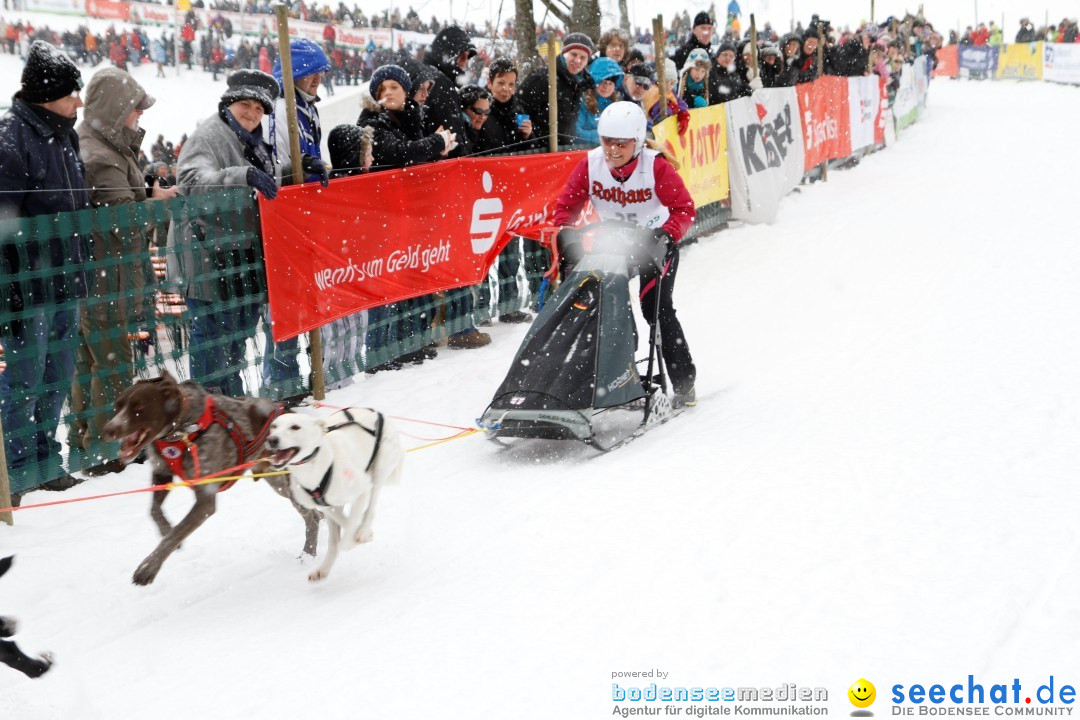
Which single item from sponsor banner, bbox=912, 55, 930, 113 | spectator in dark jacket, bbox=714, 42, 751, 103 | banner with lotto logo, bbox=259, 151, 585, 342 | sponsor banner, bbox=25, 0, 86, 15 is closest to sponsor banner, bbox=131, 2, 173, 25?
sponsor banner, bbox=25, 0, 86, 15

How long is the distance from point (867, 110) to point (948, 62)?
23.3m

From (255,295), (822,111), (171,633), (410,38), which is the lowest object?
(171,633)

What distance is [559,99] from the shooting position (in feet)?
29.7

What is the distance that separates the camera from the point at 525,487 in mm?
4773

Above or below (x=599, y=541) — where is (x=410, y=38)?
above

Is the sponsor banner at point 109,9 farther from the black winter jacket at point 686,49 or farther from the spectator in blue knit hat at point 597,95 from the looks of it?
the spectator in blue knit hat at point 597,95

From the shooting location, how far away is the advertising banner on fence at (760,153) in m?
11.6

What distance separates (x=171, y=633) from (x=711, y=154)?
886 cm

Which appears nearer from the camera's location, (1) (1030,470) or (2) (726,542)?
(2) (726,542)

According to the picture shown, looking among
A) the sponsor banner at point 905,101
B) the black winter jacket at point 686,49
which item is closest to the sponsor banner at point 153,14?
the black winter jacket at point 686,49

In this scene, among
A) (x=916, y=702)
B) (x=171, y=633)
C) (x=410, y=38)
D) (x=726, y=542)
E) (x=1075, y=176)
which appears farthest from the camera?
(x=410, y=38)

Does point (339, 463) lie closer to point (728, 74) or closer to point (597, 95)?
point (597, 95)

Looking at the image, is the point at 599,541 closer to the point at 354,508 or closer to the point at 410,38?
the point at 354,508

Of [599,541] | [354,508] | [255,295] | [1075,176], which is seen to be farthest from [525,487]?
[1075,176]
